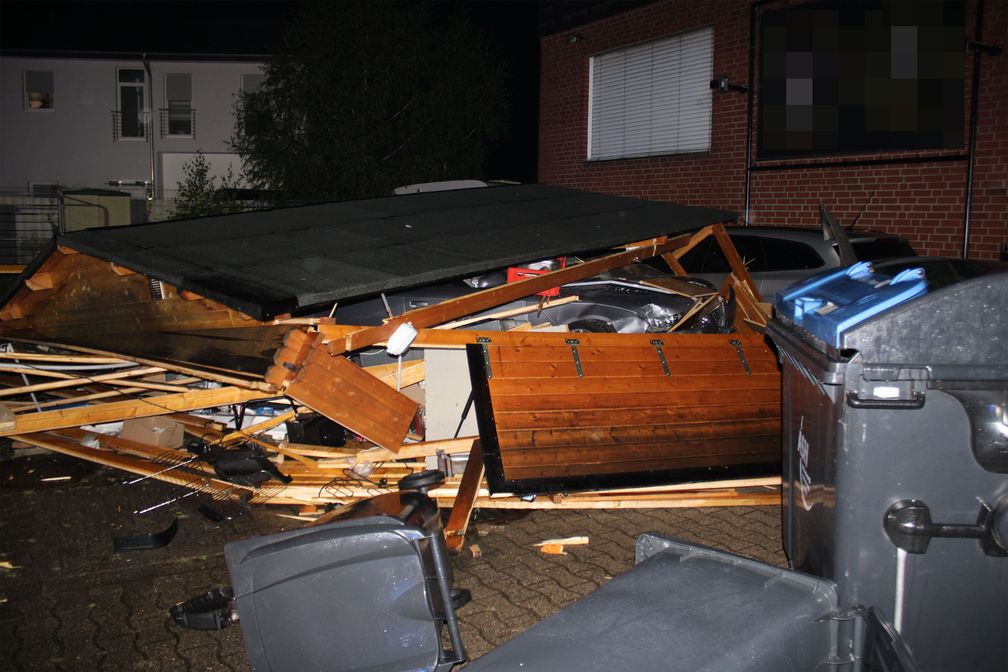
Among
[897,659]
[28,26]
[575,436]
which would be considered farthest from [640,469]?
[28,26]

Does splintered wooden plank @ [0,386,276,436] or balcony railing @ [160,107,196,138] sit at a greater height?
balcony railing @ [160,107,196,138]

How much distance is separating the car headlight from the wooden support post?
173 cm

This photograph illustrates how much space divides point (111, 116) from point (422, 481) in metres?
28.7

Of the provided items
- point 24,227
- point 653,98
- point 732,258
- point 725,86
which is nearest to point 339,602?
point 732,258

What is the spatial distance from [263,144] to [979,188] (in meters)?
12.5

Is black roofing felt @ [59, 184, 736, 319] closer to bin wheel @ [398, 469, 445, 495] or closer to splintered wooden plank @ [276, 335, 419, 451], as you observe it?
splintered wooden plank @ [276, 335, 419, 451]

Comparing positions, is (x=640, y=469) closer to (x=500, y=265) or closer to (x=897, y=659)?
(x=500, y=265)

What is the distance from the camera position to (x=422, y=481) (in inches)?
178

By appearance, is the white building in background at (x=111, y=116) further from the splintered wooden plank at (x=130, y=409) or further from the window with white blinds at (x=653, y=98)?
the splintered wooden plank at (x=130, y=409)

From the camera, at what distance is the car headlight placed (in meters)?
5.97

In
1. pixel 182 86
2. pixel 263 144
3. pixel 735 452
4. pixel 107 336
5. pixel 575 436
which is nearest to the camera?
pixel 575 436

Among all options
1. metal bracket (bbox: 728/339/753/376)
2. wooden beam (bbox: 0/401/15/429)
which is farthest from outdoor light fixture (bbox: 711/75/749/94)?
wooden beam (bbox: 0/401/15/429)

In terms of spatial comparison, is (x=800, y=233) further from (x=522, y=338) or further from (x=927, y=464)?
(x=927, y=464)

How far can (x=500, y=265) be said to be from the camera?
503 cm
